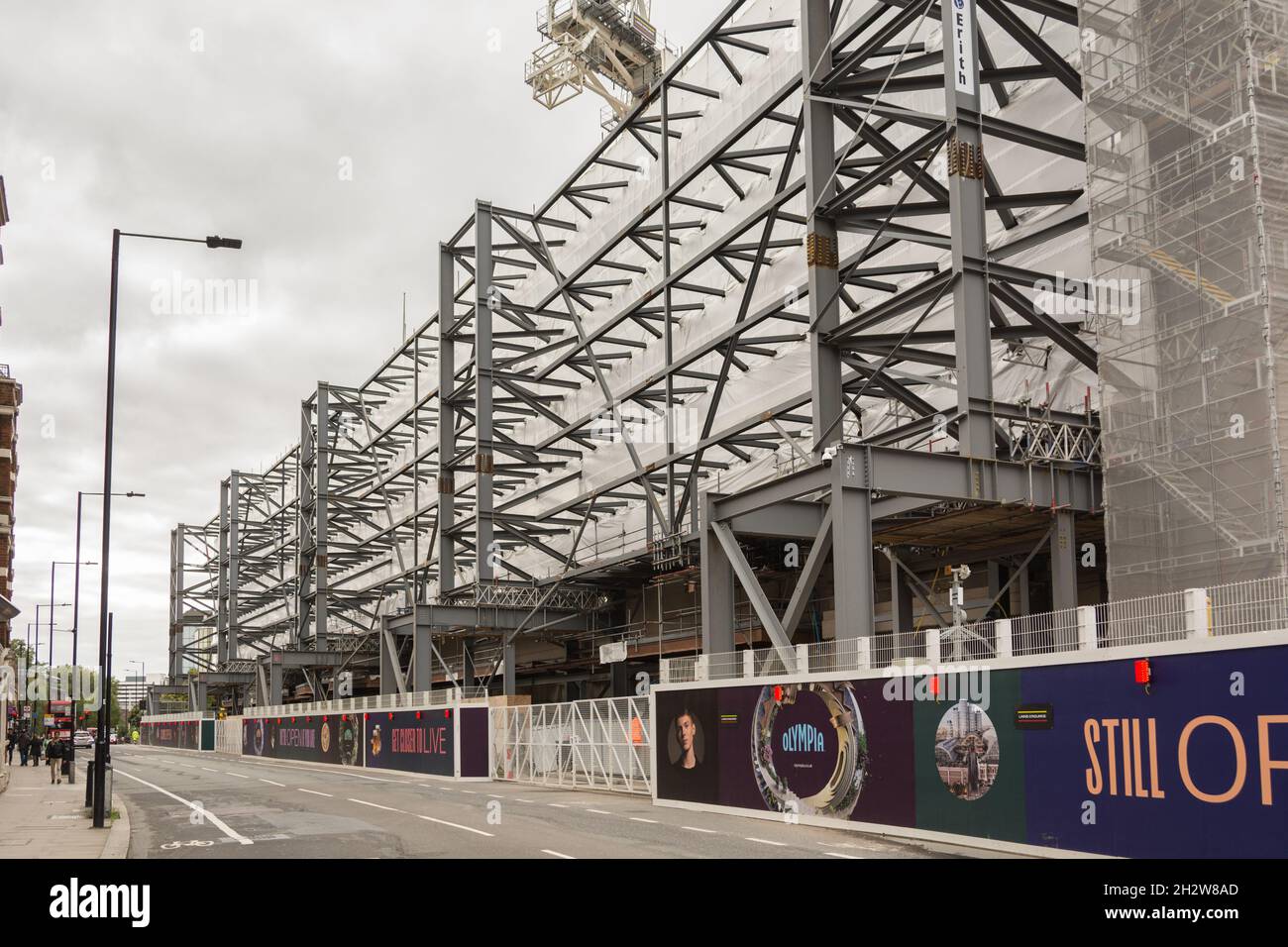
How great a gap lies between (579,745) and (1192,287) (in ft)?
74.8

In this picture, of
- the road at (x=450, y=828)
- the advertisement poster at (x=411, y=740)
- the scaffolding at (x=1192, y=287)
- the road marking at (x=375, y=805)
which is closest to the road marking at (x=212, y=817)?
the road at (x=450, y=828)

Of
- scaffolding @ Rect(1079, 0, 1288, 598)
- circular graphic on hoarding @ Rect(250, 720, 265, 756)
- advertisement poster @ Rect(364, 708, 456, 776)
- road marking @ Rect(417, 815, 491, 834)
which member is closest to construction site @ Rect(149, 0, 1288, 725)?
scaffolding @ Rect(1079, 0, 1288, 598)

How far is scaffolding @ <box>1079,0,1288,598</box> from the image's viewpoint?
21781mm

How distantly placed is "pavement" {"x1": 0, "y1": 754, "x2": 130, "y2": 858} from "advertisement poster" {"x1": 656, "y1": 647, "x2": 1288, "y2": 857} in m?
12.7

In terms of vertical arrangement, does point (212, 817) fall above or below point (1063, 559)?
below

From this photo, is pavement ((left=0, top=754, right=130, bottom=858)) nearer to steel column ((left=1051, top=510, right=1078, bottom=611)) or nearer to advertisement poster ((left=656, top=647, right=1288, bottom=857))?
advertisement poster ((left=656, top=647, right=1288, bottom=857))

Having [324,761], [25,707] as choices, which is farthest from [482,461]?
[25,707]

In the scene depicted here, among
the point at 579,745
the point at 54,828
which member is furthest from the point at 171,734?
the point at 54,828

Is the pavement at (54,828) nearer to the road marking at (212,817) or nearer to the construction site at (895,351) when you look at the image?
the road marking at (212,817)

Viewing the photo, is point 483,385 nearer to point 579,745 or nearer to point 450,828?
point 579,745

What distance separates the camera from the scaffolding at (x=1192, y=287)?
21781mm

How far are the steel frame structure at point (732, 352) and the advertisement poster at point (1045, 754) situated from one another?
3.10m

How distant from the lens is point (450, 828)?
21734 mm
